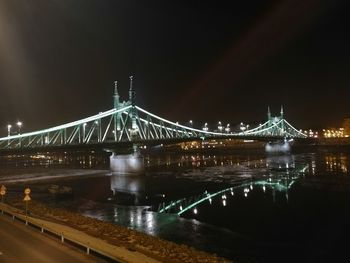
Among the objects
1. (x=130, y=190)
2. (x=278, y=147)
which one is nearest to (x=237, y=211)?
(x=130, y=190)

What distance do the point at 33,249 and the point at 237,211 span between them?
62.1ft

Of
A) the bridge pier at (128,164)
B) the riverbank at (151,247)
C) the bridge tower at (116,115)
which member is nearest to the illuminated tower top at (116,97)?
the bridge tower at (116,115)

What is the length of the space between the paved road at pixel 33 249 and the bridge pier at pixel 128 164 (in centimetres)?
4584

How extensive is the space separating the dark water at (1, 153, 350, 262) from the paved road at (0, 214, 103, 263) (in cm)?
713

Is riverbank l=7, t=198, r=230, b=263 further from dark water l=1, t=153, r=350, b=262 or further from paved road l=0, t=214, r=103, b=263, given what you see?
dark water l=1, t=153, r=350, b=262

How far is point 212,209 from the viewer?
30281 millimetres

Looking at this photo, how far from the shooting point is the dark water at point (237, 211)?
19438mm

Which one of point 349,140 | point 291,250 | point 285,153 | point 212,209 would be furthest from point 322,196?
point 349,140

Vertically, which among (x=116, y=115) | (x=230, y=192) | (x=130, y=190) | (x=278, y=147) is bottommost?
(x=230, y=192)

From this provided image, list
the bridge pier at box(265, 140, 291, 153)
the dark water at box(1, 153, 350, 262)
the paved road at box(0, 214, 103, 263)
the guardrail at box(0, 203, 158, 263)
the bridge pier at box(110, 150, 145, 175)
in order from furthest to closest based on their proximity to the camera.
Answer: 1. the bridge pier at box(265, 140, 291, 153)
2. the bridge pier at box(110, 150, 145, 175)
3. the dark water at box(1, 153, 350, 262)
4. the guardrail at box(0, 203, 158, 263)
5. the paved road at box(0, 214, 103, 263)

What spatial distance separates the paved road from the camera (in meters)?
12.2

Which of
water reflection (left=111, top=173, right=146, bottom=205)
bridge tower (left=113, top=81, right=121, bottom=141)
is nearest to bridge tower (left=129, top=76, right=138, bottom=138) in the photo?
bridge tower (left=113, top=81, right=121, bottom=141)

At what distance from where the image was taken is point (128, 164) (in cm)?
6419

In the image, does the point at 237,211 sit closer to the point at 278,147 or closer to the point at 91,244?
the point at 91,244
